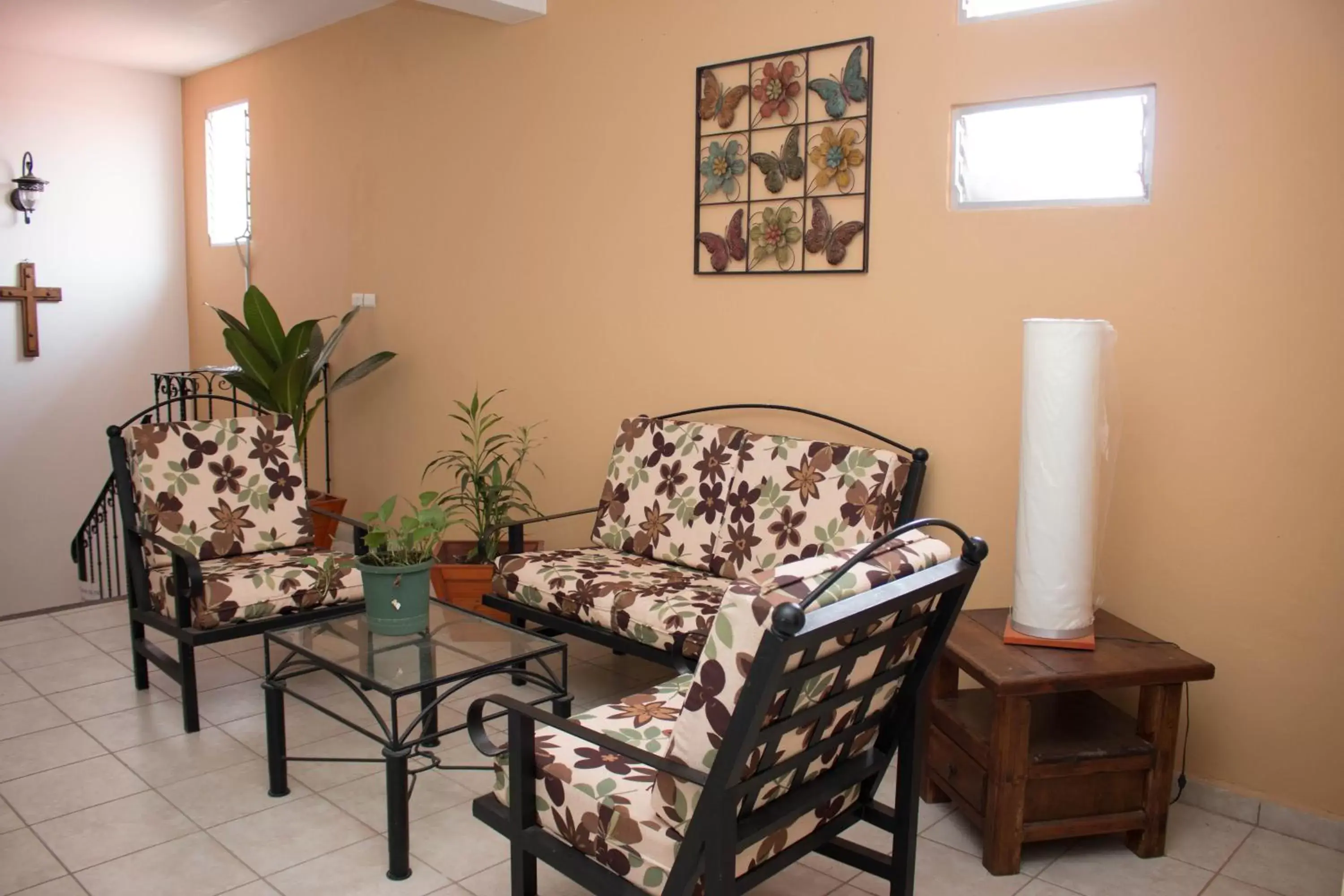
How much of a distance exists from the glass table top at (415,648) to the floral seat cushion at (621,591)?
1.10 ft

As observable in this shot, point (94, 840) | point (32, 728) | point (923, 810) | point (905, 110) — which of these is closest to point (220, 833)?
point (94, 840)

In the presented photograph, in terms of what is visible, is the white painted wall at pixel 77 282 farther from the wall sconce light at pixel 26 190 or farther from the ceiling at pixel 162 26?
the ceiling at pixel 162 26

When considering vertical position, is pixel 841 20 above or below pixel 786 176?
above

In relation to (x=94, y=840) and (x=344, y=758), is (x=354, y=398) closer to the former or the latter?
(x=344, y=758)

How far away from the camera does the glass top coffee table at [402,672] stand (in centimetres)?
263

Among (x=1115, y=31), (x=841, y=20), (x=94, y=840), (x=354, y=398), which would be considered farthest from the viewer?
(x=354, y=398)

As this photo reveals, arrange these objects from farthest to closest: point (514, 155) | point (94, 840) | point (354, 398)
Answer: point (354, 398) → point (514, 155) → point (94, 840)

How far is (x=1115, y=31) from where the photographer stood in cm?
301

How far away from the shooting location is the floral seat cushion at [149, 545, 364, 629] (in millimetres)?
3482

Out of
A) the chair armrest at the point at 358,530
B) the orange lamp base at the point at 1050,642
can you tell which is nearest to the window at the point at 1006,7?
the orange lamp base at the point at 1050,642

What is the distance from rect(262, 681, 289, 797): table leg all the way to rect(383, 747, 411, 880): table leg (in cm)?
56

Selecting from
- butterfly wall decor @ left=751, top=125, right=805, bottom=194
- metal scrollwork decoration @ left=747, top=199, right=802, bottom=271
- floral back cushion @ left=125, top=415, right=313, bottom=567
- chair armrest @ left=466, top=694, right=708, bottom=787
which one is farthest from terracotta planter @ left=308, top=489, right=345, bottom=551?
chair armrest @ left=466, top=694, right=708, bottom=787

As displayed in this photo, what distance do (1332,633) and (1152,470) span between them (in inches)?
24.2

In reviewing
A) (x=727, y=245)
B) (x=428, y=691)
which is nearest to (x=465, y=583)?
(x=428, y=691)
